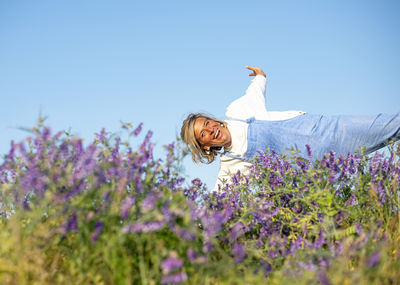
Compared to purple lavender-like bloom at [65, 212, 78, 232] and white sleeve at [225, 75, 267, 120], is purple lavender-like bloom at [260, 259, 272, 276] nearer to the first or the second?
purple lavender-like bloom at [65, 212, 78, 232]

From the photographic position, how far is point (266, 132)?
514 cm

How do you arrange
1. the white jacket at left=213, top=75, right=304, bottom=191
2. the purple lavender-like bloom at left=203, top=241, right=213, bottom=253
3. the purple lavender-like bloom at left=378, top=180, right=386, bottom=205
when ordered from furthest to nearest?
1. the white jacket at left=213, top=75, right=304, bottom=191
2. the purple lavender-like bloom at left=378, top=180, right=386, bottom=205
3. the purple lavender-like bloom at left=203, top=241, right=213, bottom=253

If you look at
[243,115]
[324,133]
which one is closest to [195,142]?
[243,115]

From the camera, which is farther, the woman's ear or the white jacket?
the woman's ear

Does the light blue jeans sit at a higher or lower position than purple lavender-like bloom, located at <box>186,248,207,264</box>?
higher

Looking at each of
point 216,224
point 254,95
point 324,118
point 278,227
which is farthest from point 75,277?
point 254,95

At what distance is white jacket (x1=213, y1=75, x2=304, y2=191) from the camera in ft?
17.1

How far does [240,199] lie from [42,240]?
1.98m

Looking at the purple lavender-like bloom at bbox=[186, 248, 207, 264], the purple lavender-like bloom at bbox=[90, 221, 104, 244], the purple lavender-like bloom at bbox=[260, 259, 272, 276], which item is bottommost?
the purple lavender-like bloom at bbox=[260, 259, 272, 276]

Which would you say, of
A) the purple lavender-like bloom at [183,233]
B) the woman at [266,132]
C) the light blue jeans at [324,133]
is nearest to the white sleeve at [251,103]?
the woman at [266,132]

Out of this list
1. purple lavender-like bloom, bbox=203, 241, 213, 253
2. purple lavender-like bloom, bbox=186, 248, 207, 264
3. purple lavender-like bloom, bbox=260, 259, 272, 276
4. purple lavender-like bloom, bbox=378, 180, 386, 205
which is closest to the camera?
purple lavender-like bloom, bbox=186, 248, 207, 264

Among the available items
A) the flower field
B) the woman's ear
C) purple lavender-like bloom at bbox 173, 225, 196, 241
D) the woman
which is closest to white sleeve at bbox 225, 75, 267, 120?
the woman

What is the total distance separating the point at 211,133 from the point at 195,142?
287 millimetres

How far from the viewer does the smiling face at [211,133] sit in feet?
17.3
